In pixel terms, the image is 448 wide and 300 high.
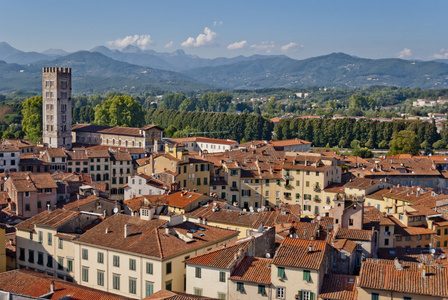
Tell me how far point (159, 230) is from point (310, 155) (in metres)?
35.9

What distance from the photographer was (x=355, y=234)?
36375 millimetres

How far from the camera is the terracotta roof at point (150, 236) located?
33.7 m

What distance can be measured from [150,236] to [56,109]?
239 ft

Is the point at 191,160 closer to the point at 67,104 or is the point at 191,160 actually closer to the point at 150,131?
the point at 150,131

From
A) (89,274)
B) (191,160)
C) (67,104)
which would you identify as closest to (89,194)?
(191,160)

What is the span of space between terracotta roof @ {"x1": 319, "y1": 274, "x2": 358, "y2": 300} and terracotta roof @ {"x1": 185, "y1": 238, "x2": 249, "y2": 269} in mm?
4521

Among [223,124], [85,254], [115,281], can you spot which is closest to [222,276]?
[115,281]

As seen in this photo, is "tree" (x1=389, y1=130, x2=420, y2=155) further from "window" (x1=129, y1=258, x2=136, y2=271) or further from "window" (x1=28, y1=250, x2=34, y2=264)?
"window" (x1=129, y1=258, x2=136, y2=271)

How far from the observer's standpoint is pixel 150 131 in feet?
322

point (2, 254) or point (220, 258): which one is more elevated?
point (220, 258)

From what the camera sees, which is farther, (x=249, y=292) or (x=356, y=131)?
(x=356, y=131)

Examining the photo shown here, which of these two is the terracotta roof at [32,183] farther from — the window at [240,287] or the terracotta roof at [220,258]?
the window at [240,287]

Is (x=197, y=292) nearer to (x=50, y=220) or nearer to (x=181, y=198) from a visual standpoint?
(x=50, y=220)

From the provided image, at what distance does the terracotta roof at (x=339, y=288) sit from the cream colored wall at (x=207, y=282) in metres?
4.66
